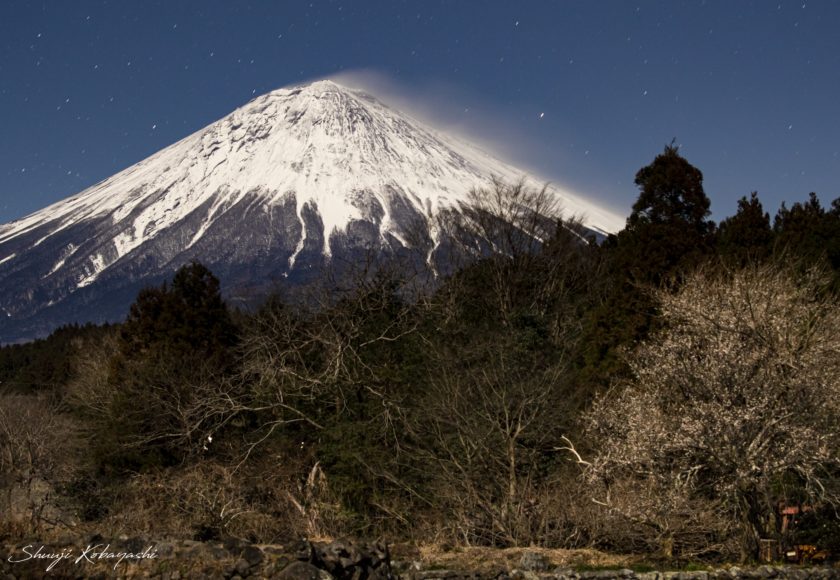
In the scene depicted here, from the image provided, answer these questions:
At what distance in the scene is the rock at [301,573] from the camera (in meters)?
9.06

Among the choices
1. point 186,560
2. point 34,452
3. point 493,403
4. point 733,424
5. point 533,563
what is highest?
point 733,424

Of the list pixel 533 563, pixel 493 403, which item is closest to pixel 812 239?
pixel 493 403

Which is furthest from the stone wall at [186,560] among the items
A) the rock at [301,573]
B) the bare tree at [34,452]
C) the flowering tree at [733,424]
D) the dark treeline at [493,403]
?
the bare tree at [34,452]

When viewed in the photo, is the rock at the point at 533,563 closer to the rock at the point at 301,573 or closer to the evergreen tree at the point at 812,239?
the rock at the point at 301,573

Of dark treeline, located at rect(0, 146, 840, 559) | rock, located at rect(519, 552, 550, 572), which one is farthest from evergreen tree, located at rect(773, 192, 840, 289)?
rock, located at rect(519, 552, 550, 572)

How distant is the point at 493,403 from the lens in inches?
801

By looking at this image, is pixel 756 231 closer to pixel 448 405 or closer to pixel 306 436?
pixel 448 405

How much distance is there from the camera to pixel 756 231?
2925 cm

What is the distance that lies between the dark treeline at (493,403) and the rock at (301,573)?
384 centimetres

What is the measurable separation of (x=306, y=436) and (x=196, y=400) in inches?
135

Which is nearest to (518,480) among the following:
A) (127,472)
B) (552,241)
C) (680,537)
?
(680,537)

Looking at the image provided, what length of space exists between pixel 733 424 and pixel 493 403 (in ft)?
26.3

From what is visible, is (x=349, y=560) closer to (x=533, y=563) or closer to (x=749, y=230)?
(x=533, y=563)

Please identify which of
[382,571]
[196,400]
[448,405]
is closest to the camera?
[382,571]
